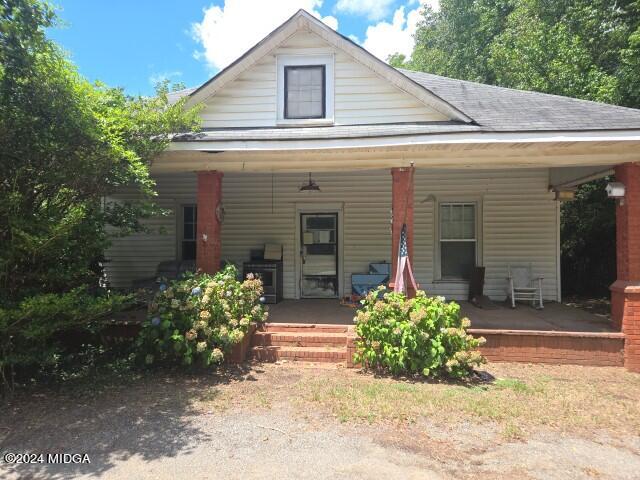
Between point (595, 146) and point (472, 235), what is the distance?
145 inches

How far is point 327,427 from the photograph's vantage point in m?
3.96

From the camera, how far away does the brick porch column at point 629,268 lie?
604cm

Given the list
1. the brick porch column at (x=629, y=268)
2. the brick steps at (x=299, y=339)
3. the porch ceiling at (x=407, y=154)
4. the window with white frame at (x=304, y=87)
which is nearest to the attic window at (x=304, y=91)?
the window with white frame at (x=304, y=87)

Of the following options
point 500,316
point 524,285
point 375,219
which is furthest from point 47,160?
point 524,285

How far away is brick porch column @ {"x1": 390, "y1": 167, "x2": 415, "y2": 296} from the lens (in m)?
6.61

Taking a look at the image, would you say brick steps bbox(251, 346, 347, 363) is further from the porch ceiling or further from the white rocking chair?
the white rocking chair

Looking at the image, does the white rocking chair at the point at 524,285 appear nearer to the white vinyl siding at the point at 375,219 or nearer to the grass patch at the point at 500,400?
the white vinyl siding at the point at 375,219

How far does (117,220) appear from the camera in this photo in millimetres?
5785

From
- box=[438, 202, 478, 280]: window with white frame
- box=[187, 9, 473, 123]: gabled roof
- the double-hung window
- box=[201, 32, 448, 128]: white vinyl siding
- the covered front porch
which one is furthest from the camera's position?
the double-hung window

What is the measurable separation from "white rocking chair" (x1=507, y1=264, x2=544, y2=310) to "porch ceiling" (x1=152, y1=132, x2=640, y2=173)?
276 cm

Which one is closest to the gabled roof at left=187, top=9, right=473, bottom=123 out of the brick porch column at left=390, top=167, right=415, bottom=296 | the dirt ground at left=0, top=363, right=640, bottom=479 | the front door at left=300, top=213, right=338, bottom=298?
the brick porch column at left=390, top=167, right=415, bottom=296

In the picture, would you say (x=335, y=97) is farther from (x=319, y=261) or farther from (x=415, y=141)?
(x=319, y=261)

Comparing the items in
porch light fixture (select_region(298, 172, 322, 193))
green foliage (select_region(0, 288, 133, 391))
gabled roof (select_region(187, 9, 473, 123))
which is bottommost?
green foliage (select_region(0, 288, 133, 391))

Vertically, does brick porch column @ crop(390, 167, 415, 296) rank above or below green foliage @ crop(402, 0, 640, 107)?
below
